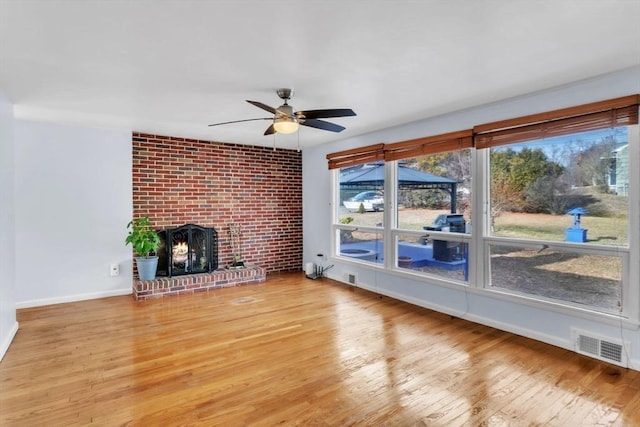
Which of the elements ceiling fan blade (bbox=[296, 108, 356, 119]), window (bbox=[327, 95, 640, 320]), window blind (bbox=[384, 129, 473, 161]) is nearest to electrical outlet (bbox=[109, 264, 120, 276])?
ceiling fan blade (bbox=[296, 108, 356, 119])

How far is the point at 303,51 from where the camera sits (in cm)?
234

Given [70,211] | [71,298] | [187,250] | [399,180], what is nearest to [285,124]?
[399,180]

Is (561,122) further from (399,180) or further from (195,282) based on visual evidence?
(195,282)

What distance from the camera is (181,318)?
3902 mm

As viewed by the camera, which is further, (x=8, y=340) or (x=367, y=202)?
(x=367, y=202)

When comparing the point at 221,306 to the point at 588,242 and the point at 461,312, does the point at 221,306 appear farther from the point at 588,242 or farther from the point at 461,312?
the point at 588,242

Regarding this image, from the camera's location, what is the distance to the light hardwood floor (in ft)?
6.98

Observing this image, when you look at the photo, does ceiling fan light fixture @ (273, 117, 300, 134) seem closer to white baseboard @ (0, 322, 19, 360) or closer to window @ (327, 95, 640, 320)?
window @ (327, 95, 640, 320)

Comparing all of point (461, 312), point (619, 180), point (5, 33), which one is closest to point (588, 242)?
point (619, 180)

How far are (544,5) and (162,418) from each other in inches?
128

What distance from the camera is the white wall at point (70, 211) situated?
14.0ft

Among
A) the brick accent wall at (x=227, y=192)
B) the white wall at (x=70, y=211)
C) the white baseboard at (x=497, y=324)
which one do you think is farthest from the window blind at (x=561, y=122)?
the white wall at (x=70, y=211)

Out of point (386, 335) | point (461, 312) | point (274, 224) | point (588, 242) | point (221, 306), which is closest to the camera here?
point (588, 242)

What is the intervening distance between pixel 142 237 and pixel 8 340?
1819 mm
